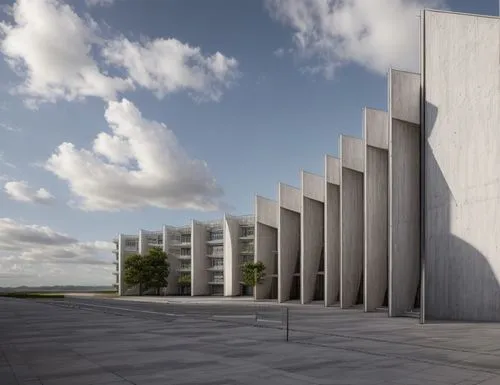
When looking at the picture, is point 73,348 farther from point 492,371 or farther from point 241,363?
point 492,371

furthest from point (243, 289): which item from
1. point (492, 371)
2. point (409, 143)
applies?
point (492, 371)

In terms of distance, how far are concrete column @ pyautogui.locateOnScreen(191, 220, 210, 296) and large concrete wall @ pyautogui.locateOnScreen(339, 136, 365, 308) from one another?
46.0 meters

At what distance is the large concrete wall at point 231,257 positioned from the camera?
253 ft

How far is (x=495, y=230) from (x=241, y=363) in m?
21.9

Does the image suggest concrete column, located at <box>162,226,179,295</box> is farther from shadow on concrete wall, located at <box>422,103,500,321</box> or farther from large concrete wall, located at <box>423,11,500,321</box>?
large concrete wall, located at <box>423,11,500,321</box>

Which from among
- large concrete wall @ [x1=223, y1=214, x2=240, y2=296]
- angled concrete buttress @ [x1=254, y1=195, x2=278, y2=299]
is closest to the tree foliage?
large concrete wall @ [x1=223, y1=214, x2=240, y2=296]

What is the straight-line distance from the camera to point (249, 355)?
50.3ft

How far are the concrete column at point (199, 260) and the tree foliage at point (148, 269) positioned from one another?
5893mm

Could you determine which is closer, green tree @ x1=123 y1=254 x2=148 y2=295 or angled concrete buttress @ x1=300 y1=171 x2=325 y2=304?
angled concrete buttress @ x1=300 y1=171 x2=325 y2=304

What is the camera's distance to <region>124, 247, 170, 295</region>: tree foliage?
84562 millimetres

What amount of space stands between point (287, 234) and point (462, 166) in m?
29.0

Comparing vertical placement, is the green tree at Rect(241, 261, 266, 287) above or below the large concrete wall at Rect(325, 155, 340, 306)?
below

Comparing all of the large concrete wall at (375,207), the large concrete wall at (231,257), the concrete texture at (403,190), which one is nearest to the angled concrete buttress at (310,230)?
the large concrete wall at (375,207)

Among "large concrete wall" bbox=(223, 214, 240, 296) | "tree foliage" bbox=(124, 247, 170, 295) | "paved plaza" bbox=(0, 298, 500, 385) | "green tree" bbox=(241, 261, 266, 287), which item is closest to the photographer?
"paved plaza" bbox=(0, 298, 500, 385)
